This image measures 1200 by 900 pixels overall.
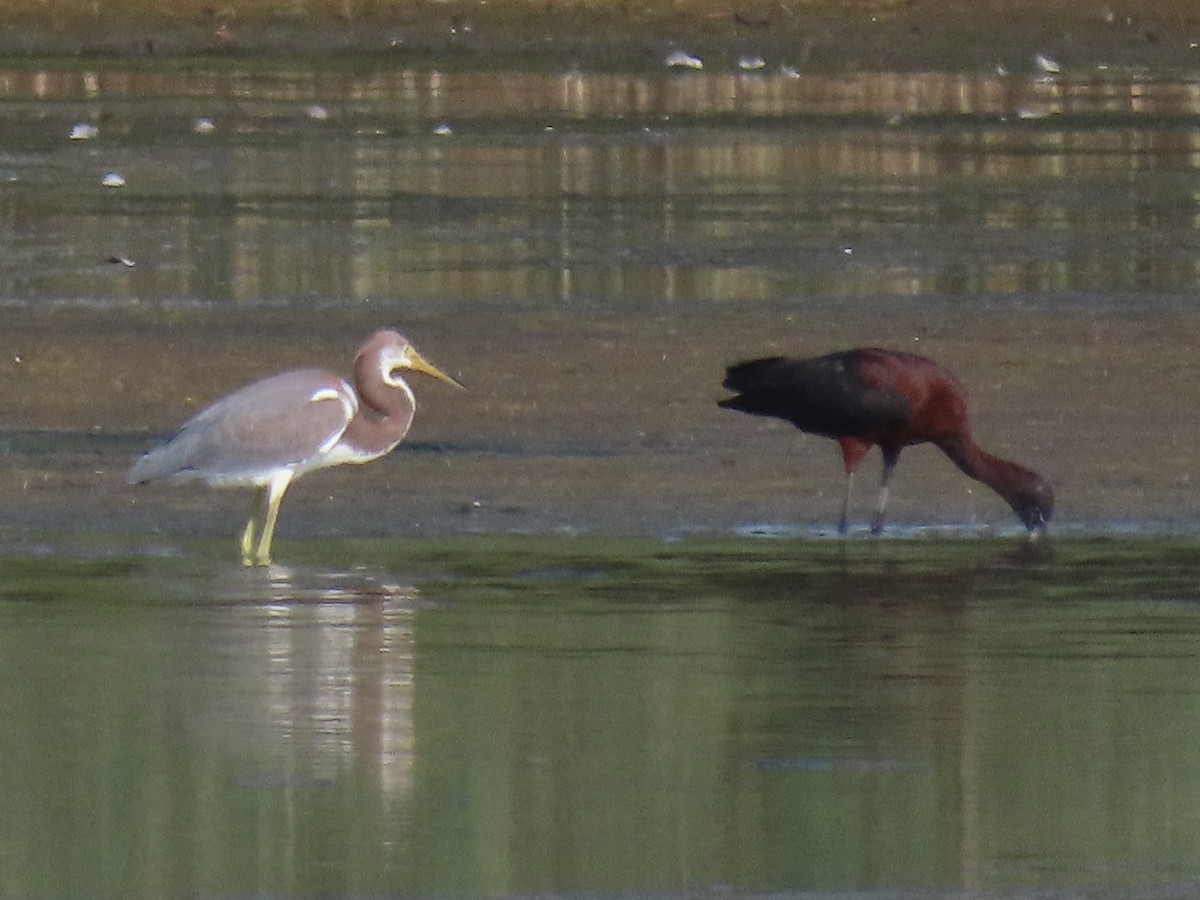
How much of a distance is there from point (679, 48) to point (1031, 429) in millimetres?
20225

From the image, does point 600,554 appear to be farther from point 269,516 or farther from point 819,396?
point 819,396

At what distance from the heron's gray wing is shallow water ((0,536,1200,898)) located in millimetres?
345

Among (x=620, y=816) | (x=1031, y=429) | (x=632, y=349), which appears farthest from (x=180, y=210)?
(x=620, y=816)

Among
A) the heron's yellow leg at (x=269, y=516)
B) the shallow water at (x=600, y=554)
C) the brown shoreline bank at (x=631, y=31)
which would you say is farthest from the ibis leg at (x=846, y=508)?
the brown shoreline bank at (x=631, y=31)

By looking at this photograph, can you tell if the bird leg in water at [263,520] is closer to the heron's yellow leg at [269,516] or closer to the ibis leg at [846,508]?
the heron's yellow leg at [269,516]

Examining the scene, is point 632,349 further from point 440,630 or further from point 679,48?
point 679,48

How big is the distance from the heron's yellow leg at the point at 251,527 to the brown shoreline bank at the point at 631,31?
21.1 metres

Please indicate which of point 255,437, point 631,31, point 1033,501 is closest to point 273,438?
point 255,437

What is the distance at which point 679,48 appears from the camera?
107 ft

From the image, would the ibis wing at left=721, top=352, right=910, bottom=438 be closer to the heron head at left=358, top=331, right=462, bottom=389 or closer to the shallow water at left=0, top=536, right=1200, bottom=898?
the shallow water at left=0, top=536, right=1200, bottom=898

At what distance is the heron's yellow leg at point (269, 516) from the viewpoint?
1025cm

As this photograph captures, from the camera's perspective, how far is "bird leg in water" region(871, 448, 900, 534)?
1094 cm

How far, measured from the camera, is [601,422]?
42.9 ft

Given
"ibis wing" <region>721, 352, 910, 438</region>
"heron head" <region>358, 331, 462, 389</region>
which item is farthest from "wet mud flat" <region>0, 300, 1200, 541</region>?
"heron head" <region>358, 331, 462, 389</region>
